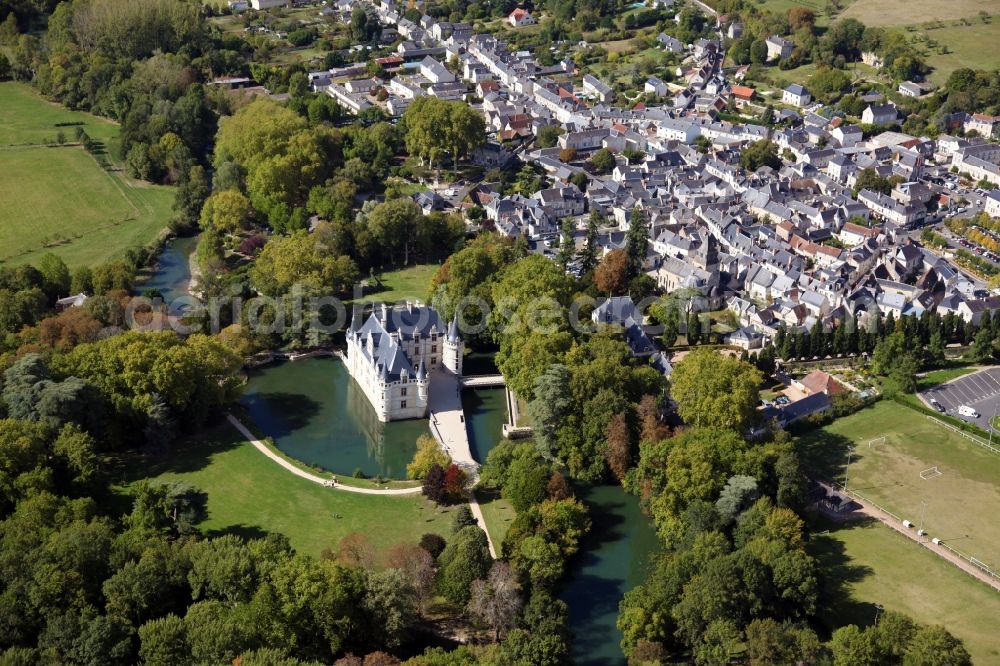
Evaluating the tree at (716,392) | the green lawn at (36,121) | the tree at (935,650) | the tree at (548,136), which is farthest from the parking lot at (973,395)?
the green lawn at (36,121)

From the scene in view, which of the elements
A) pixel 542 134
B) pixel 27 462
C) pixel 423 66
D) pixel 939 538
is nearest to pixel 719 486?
pixel 939 538

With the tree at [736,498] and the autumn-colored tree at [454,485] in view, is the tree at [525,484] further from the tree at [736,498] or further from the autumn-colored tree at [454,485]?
the tree at [736,498]

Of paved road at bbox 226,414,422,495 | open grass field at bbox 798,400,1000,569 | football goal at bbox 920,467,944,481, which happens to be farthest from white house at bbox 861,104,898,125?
paved road at bbox 226,414,422,495

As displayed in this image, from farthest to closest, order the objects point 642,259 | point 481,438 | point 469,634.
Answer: point 642,259, point 481,438, point 469,634

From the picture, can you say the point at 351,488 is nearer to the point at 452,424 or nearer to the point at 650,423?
the point at 452,424

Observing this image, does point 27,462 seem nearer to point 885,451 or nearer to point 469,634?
point 469,634

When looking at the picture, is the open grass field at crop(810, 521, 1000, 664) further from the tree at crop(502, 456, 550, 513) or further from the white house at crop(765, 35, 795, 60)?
the white house at crop(765, 35, 795, 60)
